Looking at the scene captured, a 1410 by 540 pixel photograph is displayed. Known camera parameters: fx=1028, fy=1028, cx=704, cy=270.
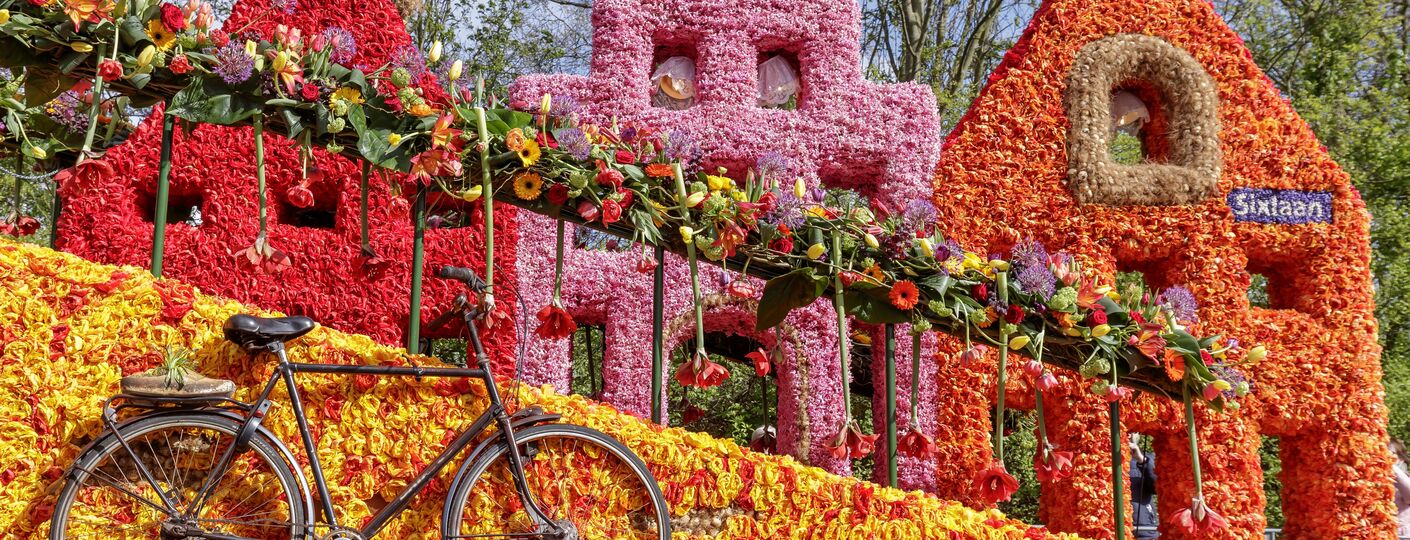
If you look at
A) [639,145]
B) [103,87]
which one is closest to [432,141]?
[639,145]

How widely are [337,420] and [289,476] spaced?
0.20 m

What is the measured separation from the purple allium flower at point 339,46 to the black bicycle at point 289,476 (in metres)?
0.63

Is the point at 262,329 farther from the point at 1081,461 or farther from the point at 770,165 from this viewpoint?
the point at 1081,461

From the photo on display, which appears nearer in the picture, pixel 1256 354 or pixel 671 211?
pixel 671 211

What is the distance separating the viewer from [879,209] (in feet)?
10.2

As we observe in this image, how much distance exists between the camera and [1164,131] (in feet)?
23.8

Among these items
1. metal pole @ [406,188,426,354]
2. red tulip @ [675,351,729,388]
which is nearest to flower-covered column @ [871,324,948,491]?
red tulip @ [675,351,729,388]

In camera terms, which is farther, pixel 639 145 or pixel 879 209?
pixel 879 209

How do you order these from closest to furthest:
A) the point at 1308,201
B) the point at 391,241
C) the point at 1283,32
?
1. the point at 391,241
2. the point at 1308,201
3. the point at 1283,32

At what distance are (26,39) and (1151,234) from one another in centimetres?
641

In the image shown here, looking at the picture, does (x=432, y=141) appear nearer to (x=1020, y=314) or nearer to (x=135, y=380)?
(x=135, y=380)

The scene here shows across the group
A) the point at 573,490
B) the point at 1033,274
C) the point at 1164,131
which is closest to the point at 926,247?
the point at 1033,274

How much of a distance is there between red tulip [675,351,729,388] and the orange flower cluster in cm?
421

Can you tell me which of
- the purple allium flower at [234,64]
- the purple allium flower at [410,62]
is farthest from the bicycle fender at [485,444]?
the purple allium flower at [234,64]
